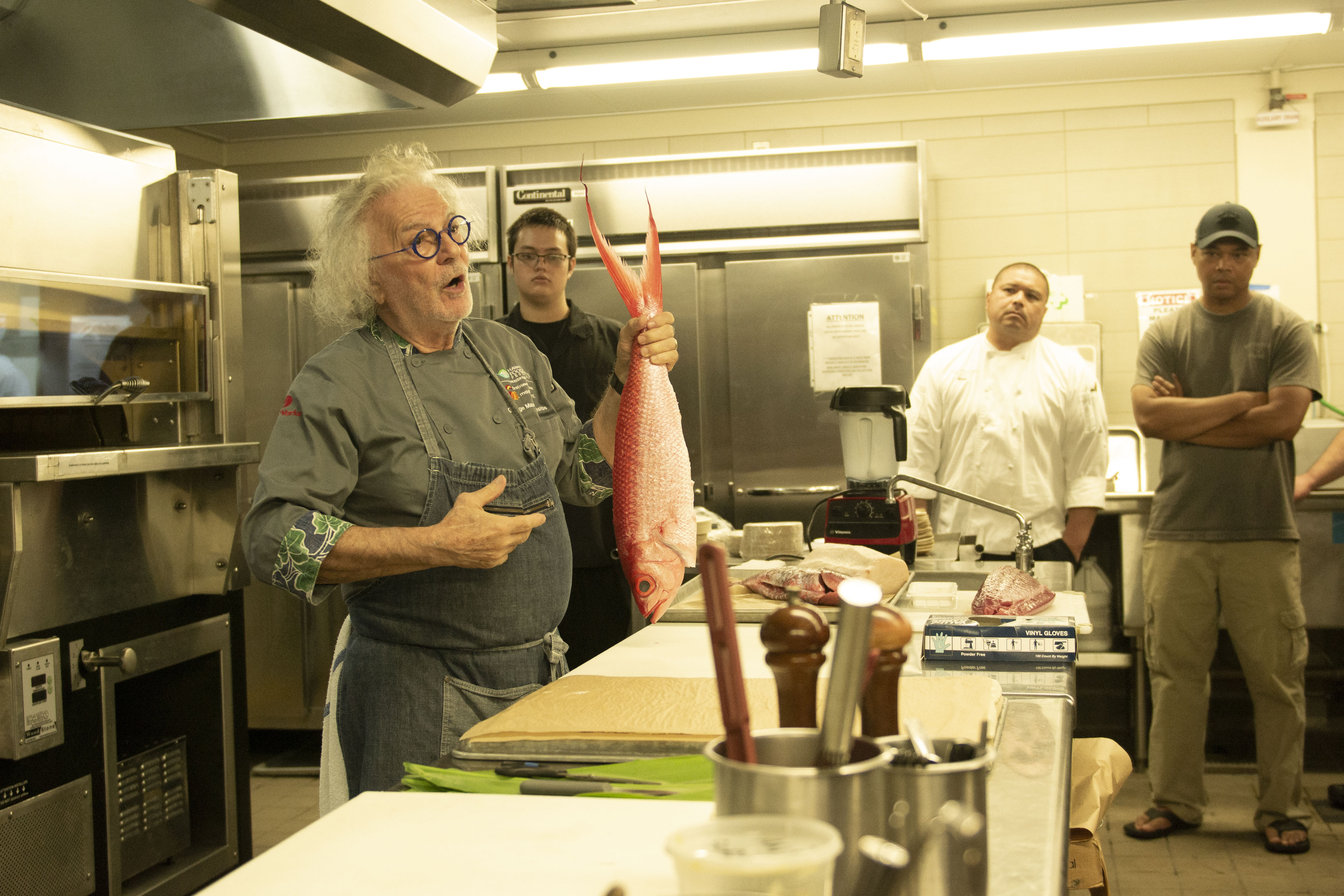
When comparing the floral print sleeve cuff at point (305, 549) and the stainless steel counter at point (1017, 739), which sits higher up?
the floral print sleeve cuff at point (305, 549)

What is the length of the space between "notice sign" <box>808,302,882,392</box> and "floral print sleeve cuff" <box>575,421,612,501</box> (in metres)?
2.54

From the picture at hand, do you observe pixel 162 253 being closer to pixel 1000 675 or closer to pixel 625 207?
pixel 625 207

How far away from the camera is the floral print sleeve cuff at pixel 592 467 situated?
1.94 meters

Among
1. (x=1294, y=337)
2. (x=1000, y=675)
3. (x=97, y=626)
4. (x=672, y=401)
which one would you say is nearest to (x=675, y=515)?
(x=672, y=401)

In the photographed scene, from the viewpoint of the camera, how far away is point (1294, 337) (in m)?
3.30

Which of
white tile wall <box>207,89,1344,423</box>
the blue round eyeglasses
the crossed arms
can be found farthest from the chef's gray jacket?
white tile wall <box>207,89,1344,423</box>

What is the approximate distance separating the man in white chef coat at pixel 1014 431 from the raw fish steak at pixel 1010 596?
1633mm

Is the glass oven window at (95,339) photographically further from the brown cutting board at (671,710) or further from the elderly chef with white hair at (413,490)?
the brown cutting board at (671,710)

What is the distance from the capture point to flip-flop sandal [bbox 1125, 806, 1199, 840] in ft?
11.2

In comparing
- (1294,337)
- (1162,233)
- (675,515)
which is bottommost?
(675,515)

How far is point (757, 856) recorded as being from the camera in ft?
1.95

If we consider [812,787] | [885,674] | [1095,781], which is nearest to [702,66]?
[1095,781]

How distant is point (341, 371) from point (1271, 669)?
3008 millimetres

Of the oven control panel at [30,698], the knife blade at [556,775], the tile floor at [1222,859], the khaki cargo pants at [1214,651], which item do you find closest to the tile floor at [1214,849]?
the tile floor at [1222,859]
